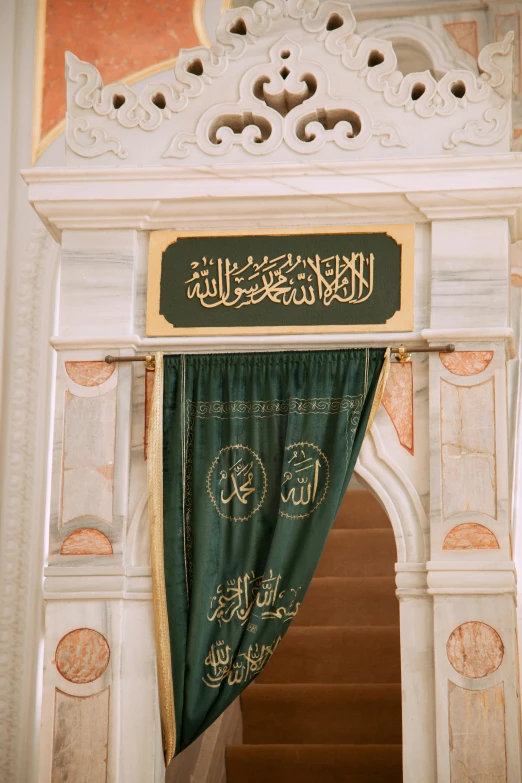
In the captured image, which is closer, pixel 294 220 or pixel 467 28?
pixel 294 220

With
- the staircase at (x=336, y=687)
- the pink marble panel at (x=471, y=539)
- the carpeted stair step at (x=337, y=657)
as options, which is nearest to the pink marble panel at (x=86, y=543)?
the pink marble panel at (x=471, y=539)

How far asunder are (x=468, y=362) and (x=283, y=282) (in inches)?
34.6

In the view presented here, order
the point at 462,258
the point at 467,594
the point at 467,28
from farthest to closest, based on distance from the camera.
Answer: the point at 467,28, the point at 462,258, the point at 467,594

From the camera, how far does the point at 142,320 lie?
5.16 metres

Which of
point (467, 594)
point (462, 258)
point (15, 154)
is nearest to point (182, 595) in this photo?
point (467, 594)

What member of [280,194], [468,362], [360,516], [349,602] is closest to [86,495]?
[280,194]

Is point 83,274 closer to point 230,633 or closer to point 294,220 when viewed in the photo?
point 294,220

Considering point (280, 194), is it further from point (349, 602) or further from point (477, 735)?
point (349, 602)

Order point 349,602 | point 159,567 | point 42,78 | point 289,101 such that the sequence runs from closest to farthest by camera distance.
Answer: point 159,567 < point 289,101 < point 349,602 < point 42,78

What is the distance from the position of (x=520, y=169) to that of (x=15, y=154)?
353 cm

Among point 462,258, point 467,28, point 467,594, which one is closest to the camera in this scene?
point 467,594

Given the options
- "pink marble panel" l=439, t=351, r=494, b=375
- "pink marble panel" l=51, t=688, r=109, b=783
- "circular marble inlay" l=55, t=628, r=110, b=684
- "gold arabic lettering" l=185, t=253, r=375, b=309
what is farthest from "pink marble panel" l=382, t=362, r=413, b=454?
"pink marble panel" l=51, t=688, r=109, b=783

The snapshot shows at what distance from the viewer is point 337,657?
6.44m

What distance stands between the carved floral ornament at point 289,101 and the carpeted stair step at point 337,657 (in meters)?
2.75
